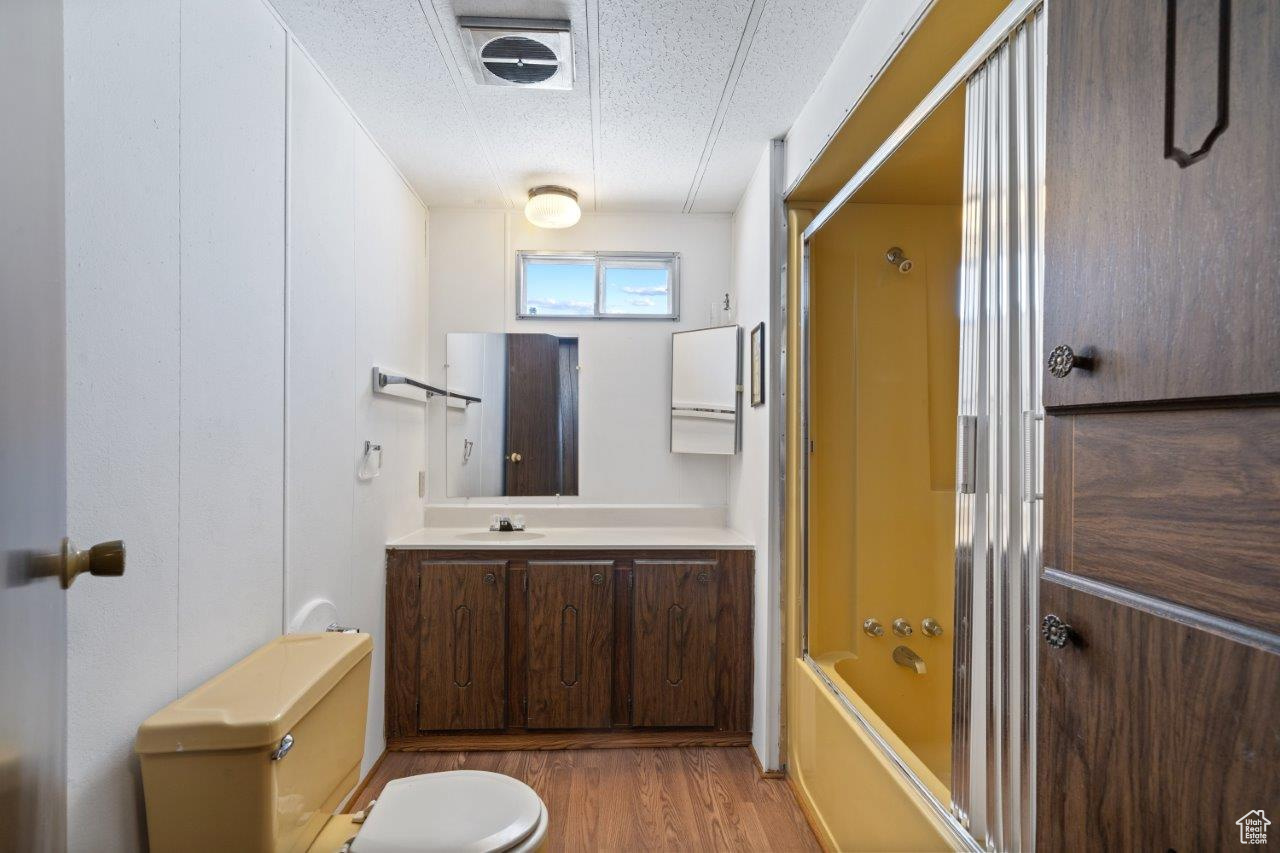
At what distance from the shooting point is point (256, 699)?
1.22 m

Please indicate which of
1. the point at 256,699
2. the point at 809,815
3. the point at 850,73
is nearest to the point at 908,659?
the point at 809,815

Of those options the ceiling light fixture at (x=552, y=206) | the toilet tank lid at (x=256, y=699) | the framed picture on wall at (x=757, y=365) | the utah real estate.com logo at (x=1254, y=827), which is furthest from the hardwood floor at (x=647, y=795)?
the ceiling light fixture at (x=552, y=206)

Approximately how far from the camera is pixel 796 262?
2359 mm

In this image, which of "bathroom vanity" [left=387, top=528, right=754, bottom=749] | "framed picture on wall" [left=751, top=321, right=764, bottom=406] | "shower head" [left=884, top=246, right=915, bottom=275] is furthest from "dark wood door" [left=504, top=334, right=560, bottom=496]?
"shower head" [left=884, top=246, right=915, bottom=275]

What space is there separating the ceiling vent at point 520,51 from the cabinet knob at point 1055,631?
1717mm

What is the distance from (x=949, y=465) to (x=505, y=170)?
2.08 m

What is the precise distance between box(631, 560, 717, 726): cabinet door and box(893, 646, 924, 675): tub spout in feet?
2.29

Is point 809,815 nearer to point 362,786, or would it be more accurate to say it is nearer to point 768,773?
point 768,773

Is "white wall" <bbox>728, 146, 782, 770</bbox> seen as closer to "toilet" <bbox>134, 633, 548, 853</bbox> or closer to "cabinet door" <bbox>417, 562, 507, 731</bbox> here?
"cabinet door" <bbox>417, 562, 507, 731</bbox>

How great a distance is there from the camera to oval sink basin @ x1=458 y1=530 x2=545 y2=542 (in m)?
2.76

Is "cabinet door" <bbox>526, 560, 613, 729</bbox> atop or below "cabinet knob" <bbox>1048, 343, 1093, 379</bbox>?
below

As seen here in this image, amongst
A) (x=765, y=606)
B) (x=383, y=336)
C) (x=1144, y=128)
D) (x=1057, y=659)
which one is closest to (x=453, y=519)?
(x=383, y=336)

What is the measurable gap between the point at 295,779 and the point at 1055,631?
4.27 ft

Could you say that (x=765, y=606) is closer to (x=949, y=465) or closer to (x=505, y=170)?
(x=949, y=465)
